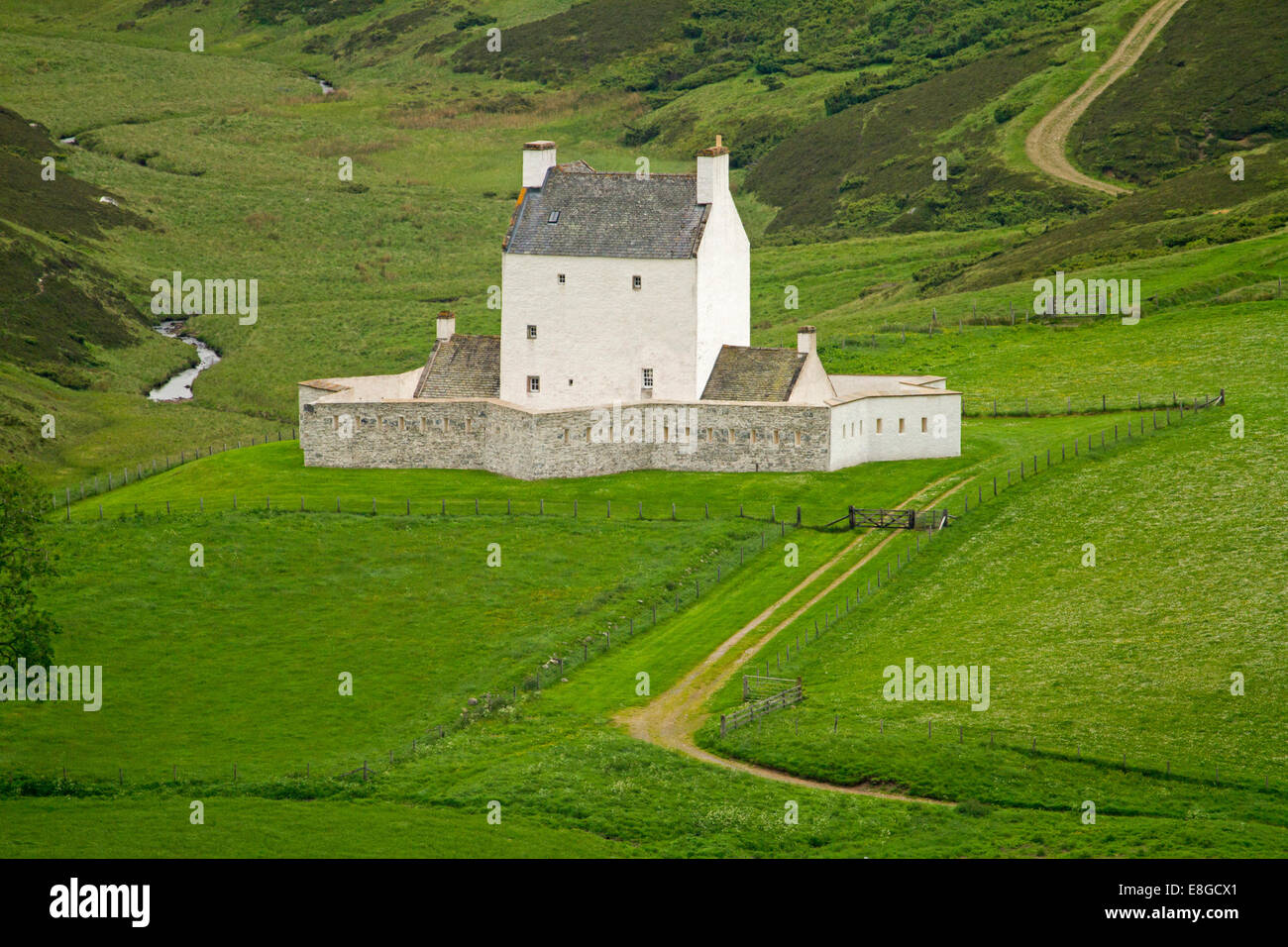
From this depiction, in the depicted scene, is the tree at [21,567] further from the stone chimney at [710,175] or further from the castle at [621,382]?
the stone chimney at [710,175]

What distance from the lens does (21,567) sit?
57219 mm

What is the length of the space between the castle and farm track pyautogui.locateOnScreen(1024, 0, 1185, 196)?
288 ft

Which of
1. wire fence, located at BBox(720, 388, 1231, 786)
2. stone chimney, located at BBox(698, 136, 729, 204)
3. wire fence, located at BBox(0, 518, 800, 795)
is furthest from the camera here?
stone chimney, located at BBox(698, 136, 729, 204)

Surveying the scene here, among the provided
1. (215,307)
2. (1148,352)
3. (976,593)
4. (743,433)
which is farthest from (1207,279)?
(215,307)

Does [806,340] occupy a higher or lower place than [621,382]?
higher

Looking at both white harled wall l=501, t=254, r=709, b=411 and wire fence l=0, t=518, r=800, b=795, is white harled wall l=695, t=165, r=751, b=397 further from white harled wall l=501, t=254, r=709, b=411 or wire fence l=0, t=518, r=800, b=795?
wire fence l=0, t=518, r=800, b=795

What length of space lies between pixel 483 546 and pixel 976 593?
19.4 m

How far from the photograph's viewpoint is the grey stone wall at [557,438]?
77.7 meters

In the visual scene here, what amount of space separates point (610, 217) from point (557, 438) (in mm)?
11640

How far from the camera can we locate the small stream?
401ft

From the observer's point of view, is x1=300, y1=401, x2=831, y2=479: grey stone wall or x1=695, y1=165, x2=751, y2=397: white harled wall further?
→ x1=695, y1=165, x2=751, y2=397: white harled wall

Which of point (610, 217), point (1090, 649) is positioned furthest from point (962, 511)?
point (610, 217)

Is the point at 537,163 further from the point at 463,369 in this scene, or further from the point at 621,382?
the point at 621,382

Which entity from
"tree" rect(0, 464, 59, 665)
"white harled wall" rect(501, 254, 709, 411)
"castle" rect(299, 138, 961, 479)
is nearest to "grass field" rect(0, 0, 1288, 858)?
"castle" rect(299, 138, 961, 479)
